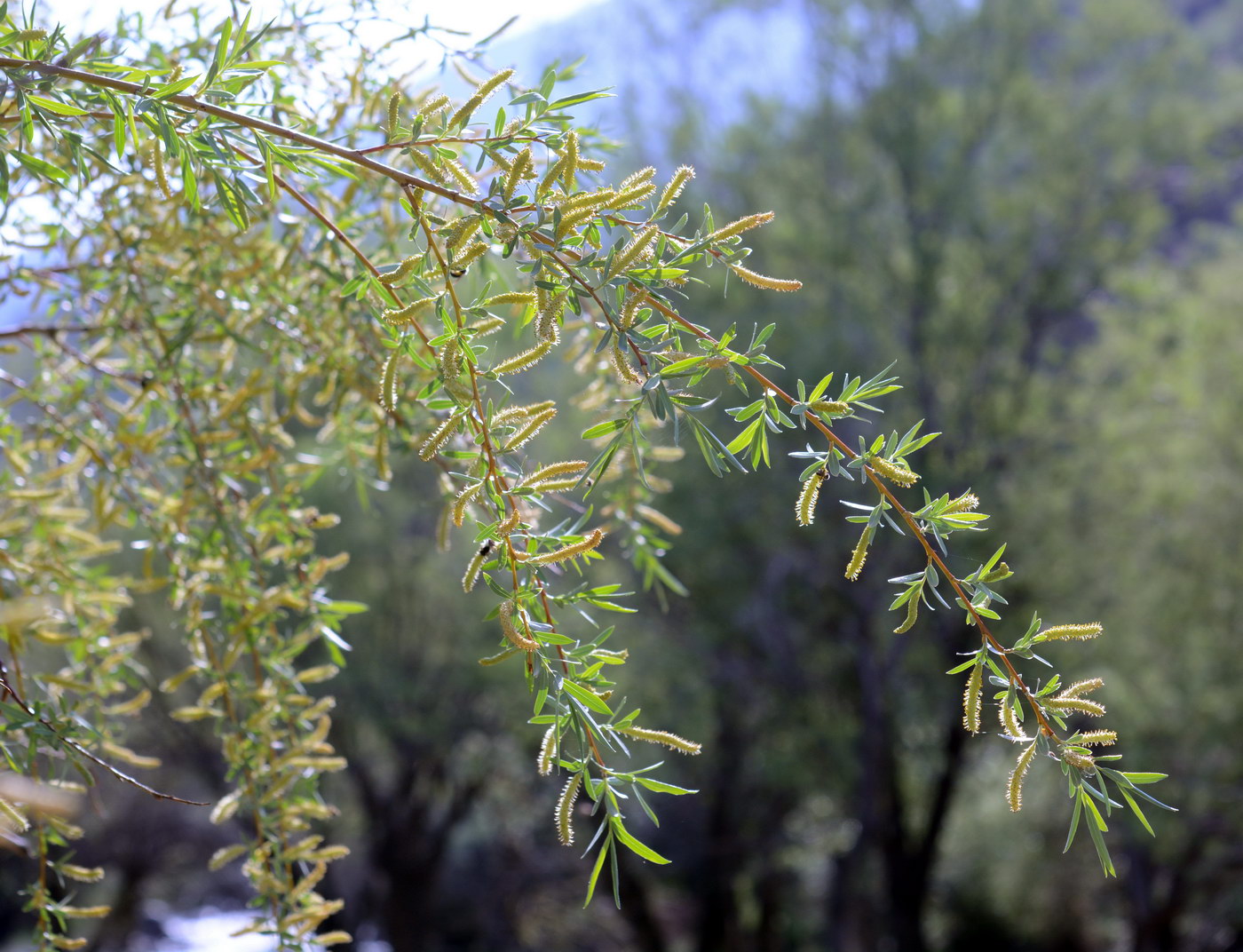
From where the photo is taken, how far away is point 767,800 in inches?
364

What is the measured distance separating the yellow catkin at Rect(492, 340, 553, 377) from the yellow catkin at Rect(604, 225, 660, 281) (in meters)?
0.08

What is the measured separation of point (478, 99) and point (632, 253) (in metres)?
0.24

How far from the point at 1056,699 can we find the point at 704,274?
7587 mm

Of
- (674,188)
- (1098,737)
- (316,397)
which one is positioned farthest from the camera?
(316,397)

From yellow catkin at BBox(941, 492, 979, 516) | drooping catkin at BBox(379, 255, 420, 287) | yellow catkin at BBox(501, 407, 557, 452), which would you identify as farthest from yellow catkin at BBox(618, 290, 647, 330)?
yellow catkin at BBox(941, 492, 979, 516)

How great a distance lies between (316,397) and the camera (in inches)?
63.8

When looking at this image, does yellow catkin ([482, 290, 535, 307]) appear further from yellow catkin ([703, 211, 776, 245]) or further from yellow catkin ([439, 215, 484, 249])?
yellow catkin ([703, 211, 776, 245])

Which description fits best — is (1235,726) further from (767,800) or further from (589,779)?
(589,779)

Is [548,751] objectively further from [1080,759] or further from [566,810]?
[1080,759]

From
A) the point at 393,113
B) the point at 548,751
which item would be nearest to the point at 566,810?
the point at 548,751

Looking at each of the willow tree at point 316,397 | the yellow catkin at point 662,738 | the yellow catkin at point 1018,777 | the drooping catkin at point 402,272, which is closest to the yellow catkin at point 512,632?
the willow tree at point 316,397

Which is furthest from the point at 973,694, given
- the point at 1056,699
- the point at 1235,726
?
the point at 1235,726

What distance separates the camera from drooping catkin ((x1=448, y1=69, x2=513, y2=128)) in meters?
1.01

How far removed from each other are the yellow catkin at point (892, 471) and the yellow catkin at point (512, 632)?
339 millimetres
